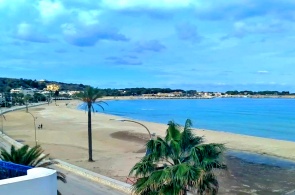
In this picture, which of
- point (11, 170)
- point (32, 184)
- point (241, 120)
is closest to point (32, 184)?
point (32, 184)

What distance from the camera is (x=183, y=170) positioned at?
1116 cm

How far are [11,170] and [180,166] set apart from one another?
482cm

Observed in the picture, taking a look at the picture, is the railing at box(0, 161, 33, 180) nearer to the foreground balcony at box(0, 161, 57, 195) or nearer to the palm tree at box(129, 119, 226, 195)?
the foreground balcony at box(0, 161, 57, 195)

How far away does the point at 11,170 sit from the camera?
992 cm

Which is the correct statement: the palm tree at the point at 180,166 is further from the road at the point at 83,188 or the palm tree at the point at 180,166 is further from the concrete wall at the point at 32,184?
the road at the point at 83,188

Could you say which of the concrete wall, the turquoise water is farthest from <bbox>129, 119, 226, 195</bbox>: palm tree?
the turquoise water

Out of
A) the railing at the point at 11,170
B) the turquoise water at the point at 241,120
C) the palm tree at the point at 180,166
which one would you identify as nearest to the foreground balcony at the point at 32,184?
the railing at the point at 11,170

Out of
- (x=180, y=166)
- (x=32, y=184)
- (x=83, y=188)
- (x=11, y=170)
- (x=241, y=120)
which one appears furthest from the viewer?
(x=241, y=120)

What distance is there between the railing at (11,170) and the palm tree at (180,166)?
398 centimetres

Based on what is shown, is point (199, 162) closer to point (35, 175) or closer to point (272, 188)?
point (35, 175)

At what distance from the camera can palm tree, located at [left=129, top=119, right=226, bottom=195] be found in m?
11.2

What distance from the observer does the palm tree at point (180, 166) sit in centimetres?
1121

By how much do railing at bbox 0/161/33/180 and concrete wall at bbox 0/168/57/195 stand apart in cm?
182

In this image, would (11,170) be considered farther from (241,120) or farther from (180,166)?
(241,120)
